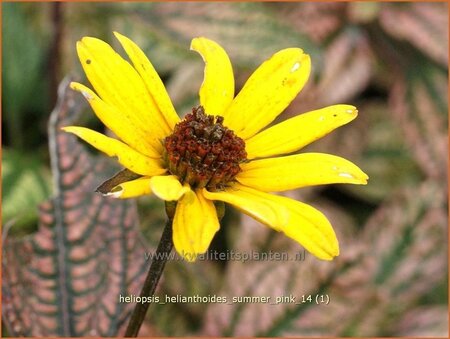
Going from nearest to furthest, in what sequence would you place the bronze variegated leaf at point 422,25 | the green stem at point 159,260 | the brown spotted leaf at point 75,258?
the green stem at point 159,260 < the brown spotted leaf at point 75,258 < the bronze variegated leaf at point 422,25

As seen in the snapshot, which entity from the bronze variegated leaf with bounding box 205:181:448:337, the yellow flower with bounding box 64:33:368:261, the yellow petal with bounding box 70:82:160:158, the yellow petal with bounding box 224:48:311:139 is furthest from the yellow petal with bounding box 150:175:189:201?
the bronze variegated leaf with bounding box 205:181:448:337

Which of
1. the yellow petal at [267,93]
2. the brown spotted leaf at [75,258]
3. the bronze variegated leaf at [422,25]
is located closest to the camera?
the yellow petal at [267,93]

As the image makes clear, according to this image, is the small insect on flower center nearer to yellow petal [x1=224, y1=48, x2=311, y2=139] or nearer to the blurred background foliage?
yellow petal [x1=224, y1=48, x2=311, y2=139]

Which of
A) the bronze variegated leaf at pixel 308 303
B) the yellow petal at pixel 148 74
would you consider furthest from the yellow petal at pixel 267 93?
the bronze variegated leaf at pixel 308 303

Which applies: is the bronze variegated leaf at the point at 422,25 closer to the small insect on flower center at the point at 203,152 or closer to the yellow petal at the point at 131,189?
the small insect on flower center at the point at 203,152

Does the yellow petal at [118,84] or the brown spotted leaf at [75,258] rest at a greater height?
the yellow petal at [118,84]

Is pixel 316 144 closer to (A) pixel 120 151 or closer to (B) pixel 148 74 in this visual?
(B) pixel 148 74
